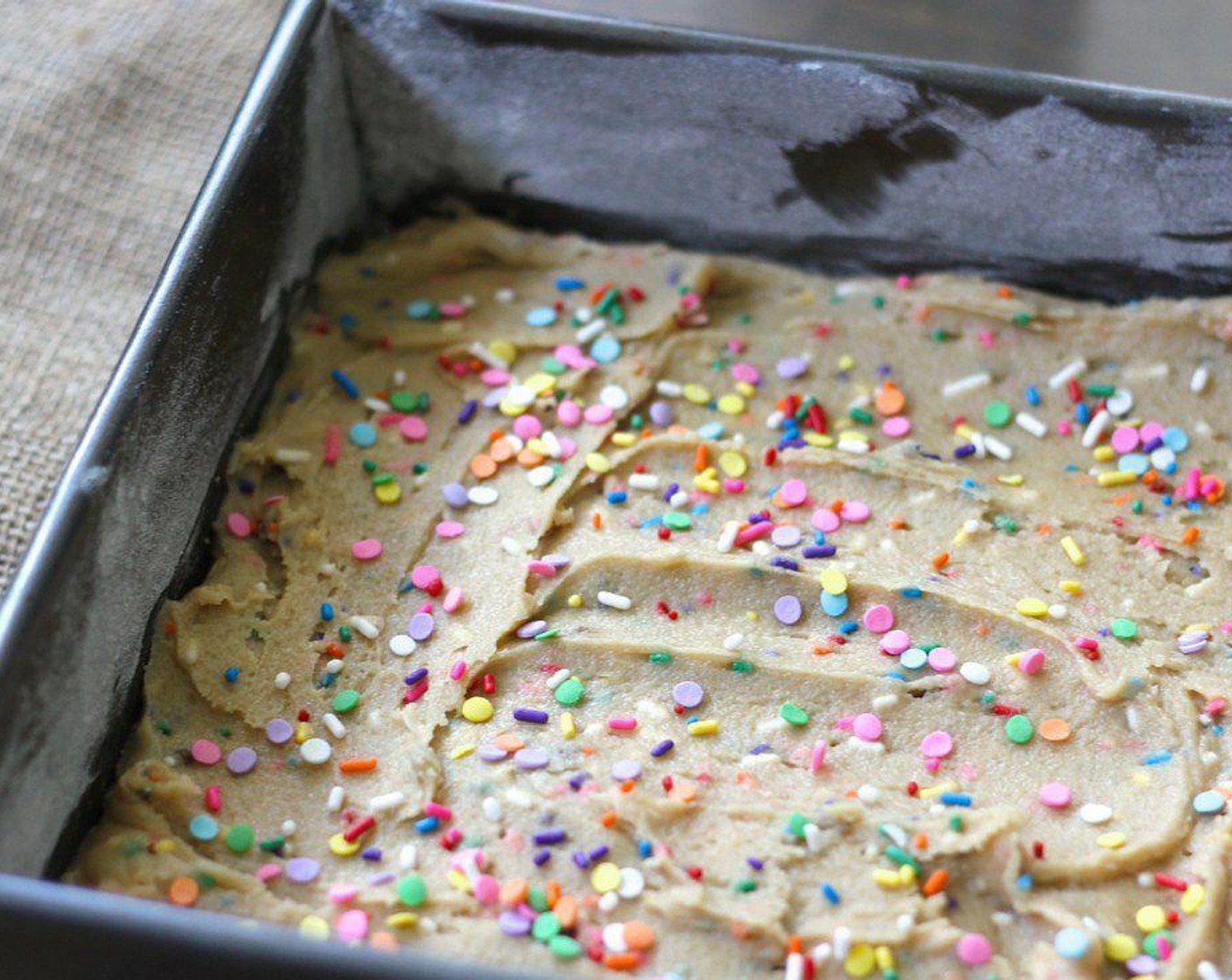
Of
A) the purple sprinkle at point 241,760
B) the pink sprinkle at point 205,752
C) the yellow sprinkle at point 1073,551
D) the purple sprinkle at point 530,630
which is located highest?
the yellow sprinkle at point 1073,551

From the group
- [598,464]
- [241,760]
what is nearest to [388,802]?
[241,760]

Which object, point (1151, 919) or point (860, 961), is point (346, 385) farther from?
point (1151, 919)

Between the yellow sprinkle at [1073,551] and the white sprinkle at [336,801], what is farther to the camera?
the yellow sprinkle at [1073,551]

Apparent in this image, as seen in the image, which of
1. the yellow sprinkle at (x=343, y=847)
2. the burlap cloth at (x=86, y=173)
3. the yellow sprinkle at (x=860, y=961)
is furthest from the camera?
the burlap cloth at (x=86, y=173)

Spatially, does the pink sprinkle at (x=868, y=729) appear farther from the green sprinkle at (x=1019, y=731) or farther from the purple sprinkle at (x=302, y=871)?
the purple sprinkle at (x=302, y=871)

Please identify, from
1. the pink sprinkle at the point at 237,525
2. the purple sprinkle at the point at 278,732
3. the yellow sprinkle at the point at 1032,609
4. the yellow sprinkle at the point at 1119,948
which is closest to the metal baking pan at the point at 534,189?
the pink sprinkle at the point at 237,525

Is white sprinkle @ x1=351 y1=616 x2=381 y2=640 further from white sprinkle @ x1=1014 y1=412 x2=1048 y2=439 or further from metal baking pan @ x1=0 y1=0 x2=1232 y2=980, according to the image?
white sprinkle @ x1=1014 y1=412 x2=1048 y2=439

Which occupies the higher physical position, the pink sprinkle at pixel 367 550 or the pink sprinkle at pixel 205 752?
the pink sprinkle at pixel 367 550

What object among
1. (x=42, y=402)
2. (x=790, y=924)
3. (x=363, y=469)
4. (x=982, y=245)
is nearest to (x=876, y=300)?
(x=982, y=245)
